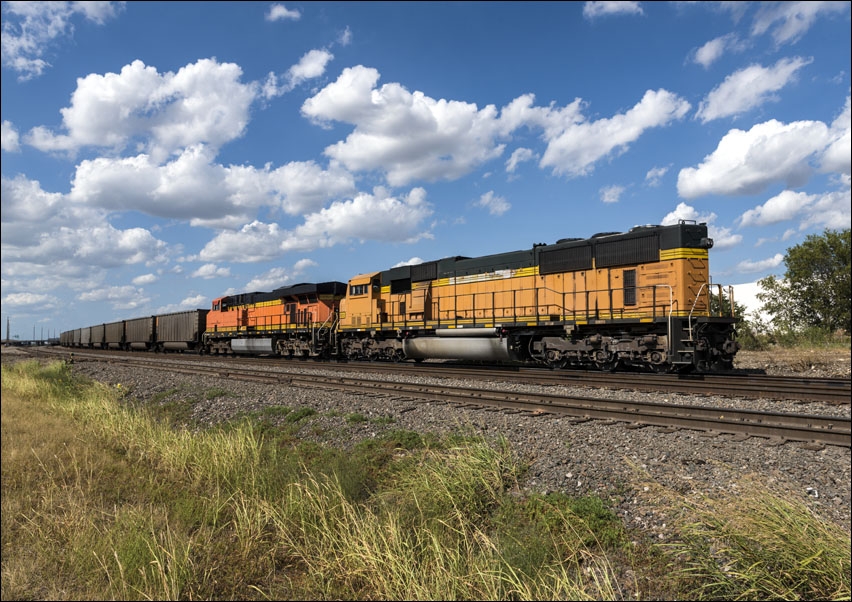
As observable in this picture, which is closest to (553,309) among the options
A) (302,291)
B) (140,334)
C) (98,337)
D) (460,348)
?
(460,348)

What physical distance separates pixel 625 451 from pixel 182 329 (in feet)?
125

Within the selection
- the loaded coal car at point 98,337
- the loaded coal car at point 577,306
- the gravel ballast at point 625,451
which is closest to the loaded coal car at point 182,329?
the loaded coal car at point 98,337

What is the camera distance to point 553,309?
53.8 feet

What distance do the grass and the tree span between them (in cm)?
3869

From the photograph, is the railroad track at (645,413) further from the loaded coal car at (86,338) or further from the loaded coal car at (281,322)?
the loaded coal car at (86,338)

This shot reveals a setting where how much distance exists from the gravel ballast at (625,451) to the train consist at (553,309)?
11.8 feet

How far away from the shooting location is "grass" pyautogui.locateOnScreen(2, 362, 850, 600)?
11.0 feet

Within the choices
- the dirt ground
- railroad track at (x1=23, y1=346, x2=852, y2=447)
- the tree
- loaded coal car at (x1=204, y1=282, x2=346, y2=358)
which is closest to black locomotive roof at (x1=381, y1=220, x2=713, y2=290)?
the dirt ground

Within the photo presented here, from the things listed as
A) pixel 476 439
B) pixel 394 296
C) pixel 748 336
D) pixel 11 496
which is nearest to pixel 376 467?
pixel 476 439

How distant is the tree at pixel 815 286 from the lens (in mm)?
36406

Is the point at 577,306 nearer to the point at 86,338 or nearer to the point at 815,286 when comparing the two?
the point at 815,286

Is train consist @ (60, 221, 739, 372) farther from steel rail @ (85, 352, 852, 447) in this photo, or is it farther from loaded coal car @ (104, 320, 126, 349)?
loaded coal car @ (104, 320, 126, 349)

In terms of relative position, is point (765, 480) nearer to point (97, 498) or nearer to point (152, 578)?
point (152, 578)

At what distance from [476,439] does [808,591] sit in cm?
385
